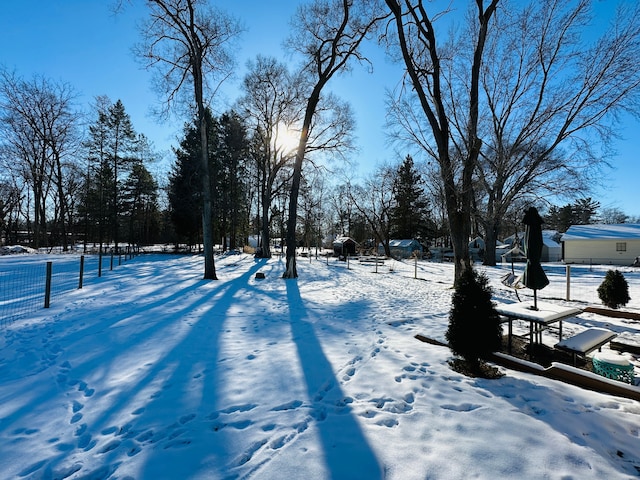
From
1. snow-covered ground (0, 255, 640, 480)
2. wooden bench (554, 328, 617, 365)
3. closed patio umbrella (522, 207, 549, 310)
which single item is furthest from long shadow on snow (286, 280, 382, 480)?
closed patio umbrella (522, 207, 549, 310)

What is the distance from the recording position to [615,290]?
7.12 metres

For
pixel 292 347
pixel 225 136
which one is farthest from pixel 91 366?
pixel 225 136

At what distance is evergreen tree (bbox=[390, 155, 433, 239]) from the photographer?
4022 centimetres

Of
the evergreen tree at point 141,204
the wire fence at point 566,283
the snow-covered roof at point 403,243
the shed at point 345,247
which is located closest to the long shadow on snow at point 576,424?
the wire fence at point 566,283

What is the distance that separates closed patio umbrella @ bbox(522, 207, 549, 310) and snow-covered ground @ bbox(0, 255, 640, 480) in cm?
108

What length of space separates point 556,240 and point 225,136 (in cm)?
4345

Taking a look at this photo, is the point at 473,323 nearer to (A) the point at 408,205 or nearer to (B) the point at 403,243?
(B) the point at 403,243

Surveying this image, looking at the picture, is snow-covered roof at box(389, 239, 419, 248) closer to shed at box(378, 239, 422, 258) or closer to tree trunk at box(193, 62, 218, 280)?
shed at box(378, 239, 422, 258)

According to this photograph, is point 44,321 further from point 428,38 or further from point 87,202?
point 87,202

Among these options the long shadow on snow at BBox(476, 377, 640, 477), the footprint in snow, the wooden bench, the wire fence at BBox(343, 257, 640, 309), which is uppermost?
the wooden bench

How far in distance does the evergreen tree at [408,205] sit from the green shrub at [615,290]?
1305 inches

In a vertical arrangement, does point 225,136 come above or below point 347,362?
above

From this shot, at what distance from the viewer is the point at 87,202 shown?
32812 millimetres

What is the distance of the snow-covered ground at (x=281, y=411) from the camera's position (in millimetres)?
2062
